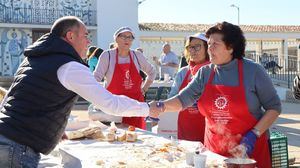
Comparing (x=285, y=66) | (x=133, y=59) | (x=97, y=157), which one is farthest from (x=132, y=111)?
(x=285, y=66)

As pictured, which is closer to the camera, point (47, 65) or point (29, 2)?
point (47, 65)

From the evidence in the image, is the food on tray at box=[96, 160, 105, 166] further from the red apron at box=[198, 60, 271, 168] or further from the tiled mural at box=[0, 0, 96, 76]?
the tiled mural at box=[0, 0, 96, 76]

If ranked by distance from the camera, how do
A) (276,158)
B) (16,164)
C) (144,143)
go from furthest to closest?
(276,158) → (144,143) → (16,164)

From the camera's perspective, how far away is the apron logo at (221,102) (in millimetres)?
3058

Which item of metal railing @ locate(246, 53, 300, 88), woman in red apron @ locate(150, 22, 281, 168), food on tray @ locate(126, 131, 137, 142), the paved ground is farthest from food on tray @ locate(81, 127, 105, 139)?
metal railing @ locate(246, 53, 300, 88)

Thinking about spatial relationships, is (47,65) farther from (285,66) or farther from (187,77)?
(285,66)

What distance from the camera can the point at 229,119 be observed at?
120 inches

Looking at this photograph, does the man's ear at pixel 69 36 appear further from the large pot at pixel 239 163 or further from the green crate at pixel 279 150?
the green crate at pixel 279 150

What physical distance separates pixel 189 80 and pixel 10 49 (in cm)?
2261

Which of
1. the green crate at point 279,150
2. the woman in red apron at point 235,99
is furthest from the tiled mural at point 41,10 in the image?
the woman in red apron at point 235,99

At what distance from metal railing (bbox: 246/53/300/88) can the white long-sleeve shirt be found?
1620 cm

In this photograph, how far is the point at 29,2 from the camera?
86.7 feet

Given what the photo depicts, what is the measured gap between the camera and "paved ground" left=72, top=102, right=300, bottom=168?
689cm

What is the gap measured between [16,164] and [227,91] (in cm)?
136
